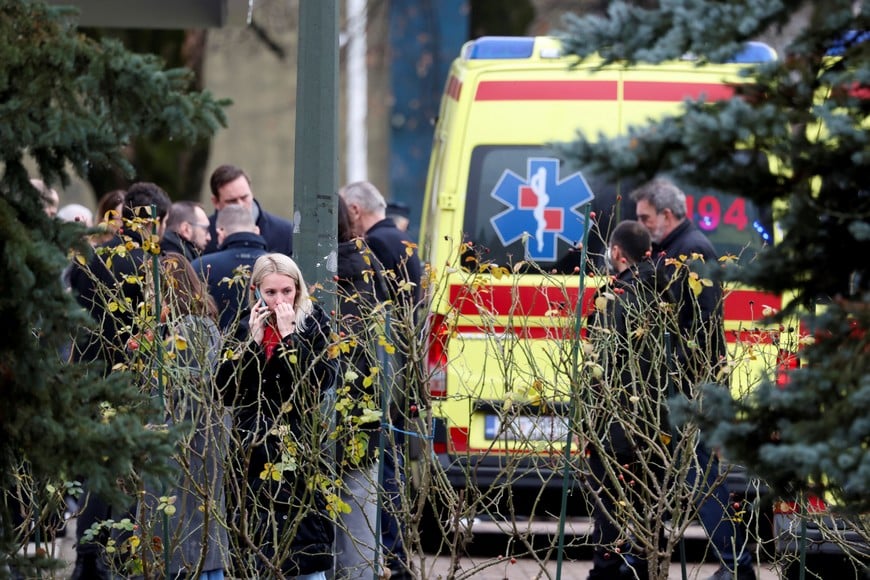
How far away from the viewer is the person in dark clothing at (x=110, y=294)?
5508mm

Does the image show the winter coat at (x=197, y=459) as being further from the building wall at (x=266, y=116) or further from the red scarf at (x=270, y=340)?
the building wall at (x=266, y=116)

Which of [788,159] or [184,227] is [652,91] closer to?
→ [184,227]

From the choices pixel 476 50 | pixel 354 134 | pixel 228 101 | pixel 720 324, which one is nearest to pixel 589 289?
pixel 720 324

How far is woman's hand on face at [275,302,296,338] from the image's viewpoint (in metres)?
5.34

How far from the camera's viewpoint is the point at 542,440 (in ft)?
17.9

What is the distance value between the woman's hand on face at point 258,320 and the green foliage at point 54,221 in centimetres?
171

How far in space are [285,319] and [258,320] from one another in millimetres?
94

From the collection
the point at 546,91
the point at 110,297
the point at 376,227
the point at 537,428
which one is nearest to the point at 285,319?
the point at 110,297

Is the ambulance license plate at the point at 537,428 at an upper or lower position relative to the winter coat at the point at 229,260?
lower

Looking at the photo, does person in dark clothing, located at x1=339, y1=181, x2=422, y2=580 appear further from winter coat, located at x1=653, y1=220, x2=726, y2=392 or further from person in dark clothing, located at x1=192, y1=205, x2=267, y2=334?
winter coat, located at x1=653, y1=220, x2=726, y2=392

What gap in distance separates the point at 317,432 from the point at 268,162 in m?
21.7

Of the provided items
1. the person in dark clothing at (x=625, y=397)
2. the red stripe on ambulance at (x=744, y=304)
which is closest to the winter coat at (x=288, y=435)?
the person in dark clothing at (x=625, y=397)

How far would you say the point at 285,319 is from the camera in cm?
535

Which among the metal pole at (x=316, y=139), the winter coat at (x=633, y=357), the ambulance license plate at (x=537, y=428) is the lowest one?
the ambulance license plate at (x=537, y=428)
